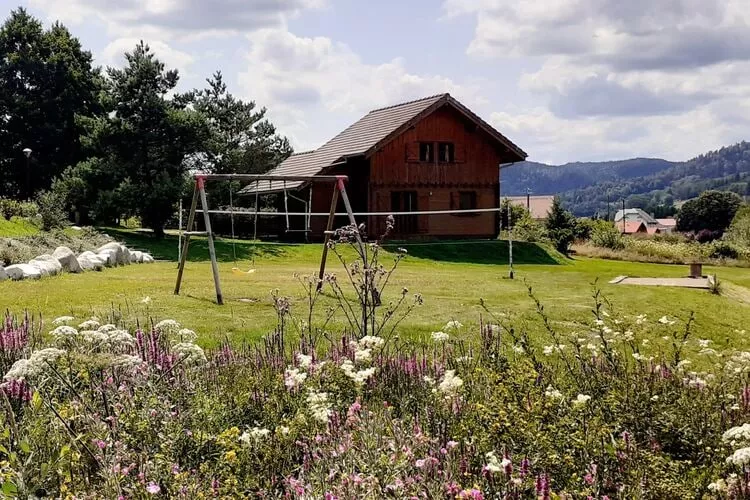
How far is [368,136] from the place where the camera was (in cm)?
3688

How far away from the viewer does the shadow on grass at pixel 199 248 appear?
1137 inches

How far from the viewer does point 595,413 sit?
4.55m

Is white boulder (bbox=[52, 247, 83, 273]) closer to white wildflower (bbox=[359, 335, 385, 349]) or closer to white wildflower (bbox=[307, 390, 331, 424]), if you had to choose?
white wildflower (bbox=[359, 335, 385, 349])

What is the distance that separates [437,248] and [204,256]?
9838 mm

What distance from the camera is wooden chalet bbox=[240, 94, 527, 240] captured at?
35.5 meters

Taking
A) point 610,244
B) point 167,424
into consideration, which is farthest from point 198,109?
point 167,424

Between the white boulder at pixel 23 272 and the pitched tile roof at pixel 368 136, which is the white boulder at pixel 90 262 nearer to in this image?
the white boulder at pixel 23 272

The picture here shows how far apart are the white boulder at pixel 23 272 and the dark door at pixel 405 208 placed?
72.4 feet

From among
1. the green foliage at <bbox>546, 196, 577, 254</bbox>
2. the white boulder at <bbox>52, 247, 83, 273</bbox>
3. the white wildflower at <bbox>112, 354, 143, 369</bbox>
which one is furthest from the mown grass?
the green foliage at <bbox>546, 196, 577, 254</bbox>

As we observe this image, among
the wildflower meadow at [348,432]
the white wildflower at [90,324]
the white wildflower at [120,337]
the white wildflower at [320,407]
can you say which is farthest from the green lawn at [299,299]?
the white wildflower at [320,407]

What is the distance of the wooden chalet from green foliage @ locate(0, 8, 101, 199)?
1477 centimetres

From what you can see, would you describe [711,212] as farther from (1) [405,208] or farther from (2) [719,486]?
(2) [719,486]

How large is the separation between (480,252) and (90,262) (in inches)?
727

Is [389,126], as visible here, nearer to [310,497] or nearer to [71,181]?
[71,181]
